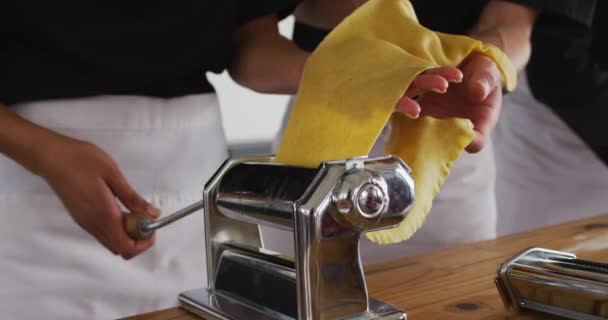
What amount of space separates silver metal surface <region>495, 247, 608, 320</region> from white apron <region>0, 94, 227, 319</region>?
0.54 metres

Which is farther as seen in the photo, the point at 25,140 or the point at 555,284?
the point at 25,140

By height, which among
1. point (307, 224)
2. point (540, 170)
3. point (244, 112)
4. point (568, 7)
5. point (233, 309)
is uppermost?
point (568, 7)

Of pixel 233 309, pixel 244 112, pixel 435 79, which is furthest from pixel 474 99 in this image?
pixel 244 112

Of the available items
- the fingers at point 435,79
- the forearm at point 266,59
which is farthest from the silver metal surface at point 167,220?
the forearm at point 266,59

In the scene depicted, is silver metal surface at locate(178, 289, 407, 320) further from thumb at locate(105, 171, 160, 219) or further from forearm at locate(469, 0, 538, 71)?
forearm at locate(469, 0, 538, 71)

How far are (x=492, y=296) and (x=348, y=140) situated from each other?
21cm

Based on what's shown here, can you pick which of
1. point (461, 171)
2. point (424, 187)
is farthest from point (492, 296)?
point (461, 171)

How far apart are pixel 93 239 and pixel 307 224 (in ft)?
1.81

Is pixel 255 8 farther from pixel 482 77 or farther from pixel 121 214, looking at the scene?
pixel 482 77

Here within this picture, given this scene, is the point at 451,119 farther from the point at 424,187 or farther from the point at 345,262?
the point at 345,262

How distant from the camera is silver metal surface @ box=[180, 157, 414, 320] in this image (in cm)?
50

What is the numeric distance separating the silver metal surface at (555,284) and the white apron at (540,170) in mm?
1214

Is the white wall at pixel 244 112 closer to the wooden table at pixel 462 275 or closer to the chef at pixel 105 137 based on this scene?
the chef at pixel 105 137

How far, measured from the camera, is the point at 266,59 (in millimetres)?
1043
